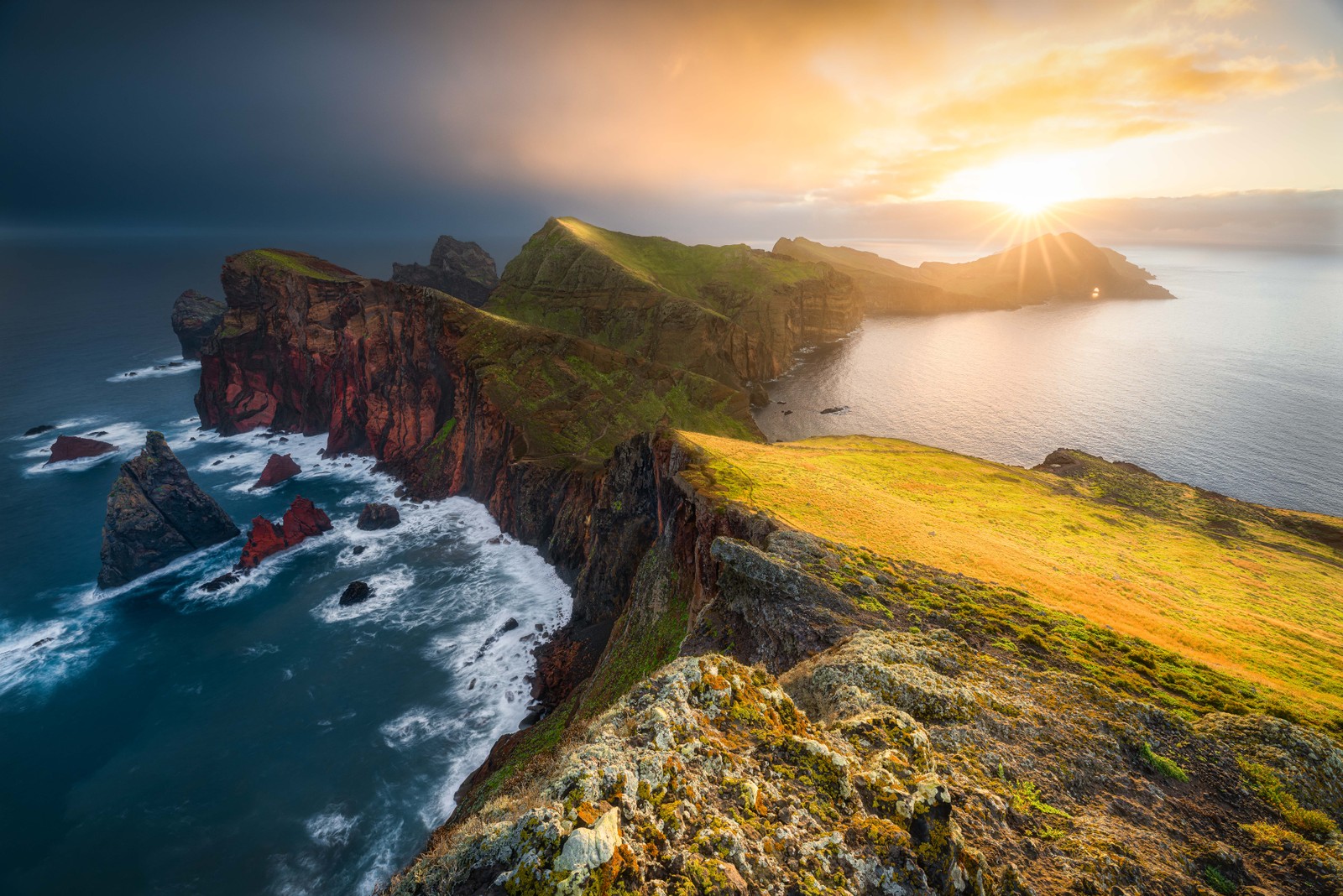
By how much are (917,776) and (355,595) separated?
2486 inches

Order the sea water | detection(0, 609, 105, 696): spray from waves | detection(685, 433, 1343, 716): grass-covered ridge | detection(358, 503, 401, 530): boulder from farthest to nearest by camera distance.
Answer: the sea water, detection(358, 503, 401, 530): boulder, detection(0, 609, 105, 696): spray from waves, detection(685, 433, 1343, 716): grass-covered ridge

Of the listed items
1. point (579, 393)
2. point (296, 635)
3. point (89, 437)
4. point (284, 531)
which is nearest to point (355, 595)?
point (296, 635)

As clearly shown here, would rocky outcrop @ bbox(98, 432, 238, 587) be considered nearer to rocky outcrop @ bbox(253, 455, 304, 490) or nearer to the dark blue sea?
the dark blue sea

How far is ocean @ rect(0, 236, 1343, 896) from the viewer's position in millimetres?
34562

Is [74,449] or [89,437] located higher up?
[89,437]

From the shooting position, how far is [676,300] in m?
130

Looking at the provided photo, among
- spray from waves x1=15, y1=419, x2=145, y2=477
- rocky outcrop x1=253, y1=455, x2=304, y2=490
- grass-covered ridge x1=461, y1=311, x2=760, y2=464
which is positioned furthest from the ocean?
grass-covered ridge x1=461, y1=311, x2=760, y2=464

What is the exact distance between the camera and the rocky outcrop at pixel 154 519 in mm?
60094

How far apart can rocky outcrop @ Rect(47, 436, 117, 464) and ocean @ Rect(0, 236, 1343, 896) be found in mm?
4587

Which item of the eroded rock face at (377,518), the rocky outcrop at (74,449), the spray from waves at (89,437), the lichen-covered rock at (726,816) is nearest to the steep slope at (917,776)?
the lichen-covered rock at (726,816)

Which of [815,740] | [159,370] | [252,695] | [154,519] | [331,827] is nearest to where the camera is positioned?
[815,740]

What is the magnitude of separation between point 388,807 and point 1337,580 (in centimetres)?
7508

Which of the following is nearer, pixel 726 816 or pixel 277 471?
pixel 726 816

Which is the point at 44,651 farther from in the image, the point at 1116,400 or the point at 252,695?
the point at 1116,400
